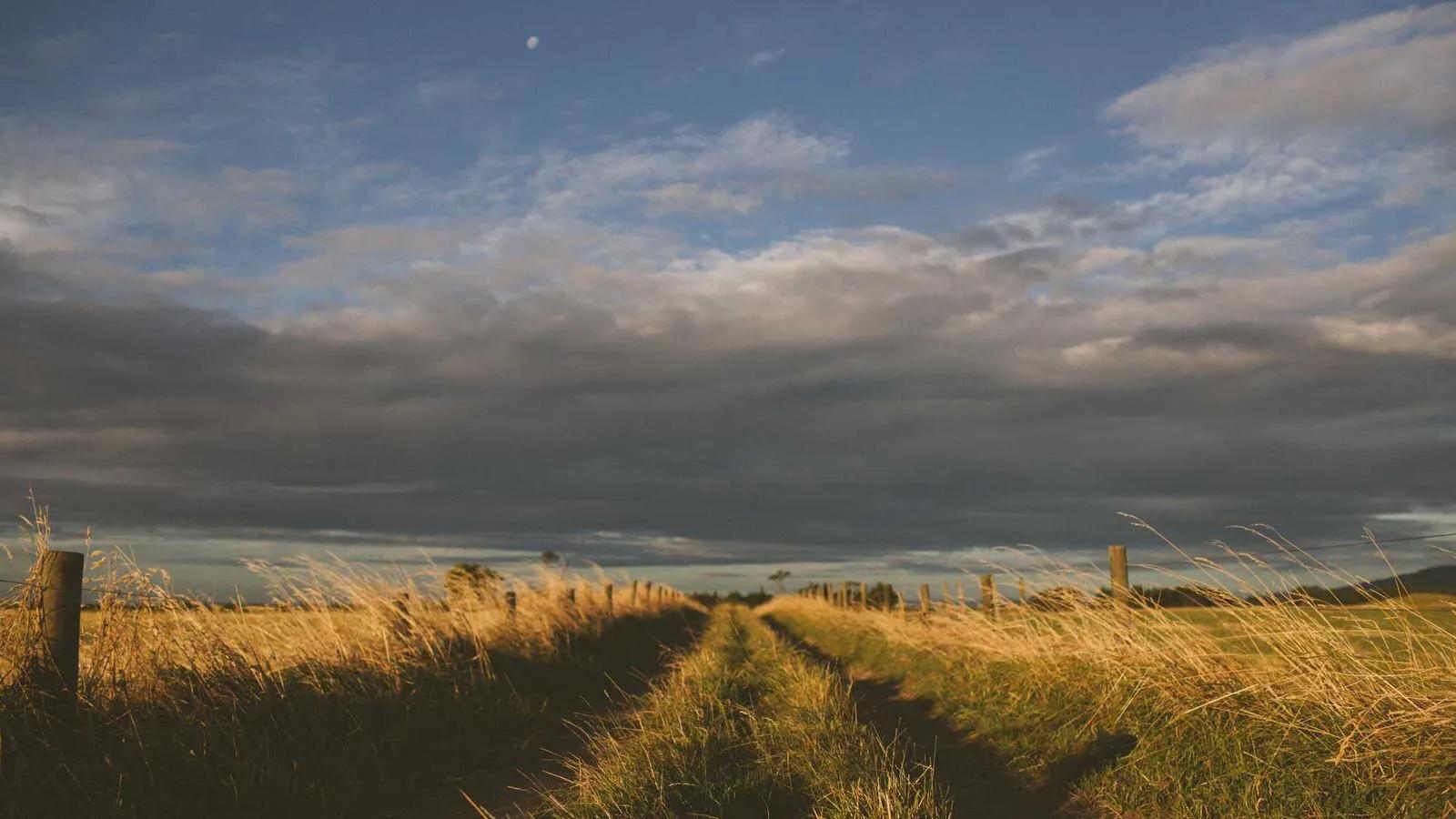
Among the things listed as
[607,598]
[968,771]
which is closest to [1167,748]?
[968,771]

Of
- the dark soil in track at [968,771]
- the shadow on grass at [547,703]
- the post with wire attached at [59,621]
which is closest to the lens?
the post with wire attached at [59,621]

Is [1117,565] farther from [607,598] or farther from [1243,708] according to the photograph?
[607,598]

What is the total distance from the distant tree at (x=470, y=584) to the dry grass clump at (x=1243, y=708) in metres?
6.60

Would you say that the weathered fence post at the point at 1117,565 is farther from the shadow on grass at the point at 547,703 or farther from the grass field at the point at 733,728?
the shadow on grass at the point at 547,703

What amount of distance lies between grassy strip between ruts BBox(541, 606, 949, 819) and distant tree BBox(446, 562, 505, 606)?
14.1 feet

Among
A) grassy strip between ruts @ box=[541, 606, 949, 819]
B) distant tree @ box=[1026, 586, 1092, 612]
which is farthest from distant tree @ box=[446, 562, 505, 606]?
distant tree @ box=[1026, 586, 1092, 612]

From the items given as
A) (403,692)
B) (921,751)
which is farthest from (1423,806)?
(403,692)

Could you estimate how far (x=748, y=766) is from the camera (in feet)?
20.0

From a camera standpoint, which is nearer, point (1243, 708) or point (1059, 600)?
point (1243, 708)

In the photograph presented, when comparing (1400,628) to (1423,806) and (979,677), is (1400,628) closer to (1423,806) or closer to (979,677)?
(1423,806)

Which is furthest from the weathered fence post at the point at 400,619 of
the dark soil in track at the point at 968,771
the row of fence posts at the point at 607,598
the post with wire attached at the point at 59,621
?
the dark soil in track at the point at 968,771

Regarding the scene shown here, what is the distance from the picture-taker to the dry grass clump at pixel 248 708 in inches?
205

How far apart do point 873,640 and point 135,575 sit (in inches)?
541

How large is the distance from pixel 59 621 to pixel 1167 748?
685 centimetres
